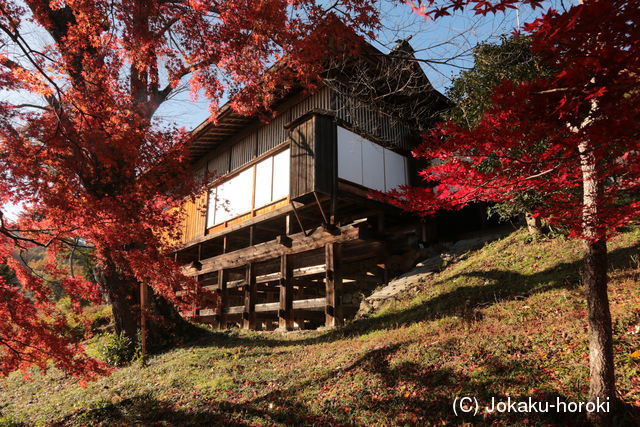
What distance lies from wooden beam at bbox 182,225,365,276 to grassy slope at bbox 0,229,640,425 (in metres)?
2.24

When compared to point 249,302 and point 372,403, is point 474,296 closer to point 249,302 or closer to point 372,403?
point 372,403

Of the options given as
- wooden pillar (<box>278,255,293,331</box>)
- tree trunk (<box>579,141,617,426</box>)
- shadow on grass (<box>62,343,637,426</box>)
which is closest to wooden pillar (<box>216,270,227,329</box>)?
wooden pillar (<box>278,255,293,331</box>)

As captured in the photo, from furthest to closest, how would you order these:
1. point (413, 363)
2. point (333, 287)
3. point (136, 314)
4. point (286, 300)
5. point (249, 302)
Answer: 1. point (249, 302)
2. point (286, 300)
3. point (136, 314)
4. point (333, 287)
5. point (413, 363)

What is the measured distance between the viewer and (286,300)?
39.1ft

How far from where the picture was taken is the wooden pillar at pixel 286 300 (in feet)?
38.6

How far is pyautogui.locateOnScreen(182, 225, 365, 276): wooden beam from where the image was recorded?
10.7 m

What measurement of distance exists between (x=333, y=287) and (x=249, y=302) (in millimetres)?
4020

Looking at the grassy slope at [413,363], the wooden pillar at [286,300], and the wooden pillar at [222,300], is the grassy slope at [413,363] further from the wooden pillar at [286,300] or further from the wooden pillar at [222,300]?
the wooden pillar at [222,300]

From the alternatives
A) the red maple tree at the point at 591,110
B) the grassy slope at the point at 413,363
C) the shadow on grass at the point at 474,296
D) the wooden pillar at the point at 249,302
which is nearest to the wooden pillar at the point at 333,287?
the shadow on grass at the point at 474,296

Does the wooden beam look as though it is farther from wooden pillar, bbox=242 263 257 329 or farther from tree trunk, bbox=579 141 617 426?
tree trunk, bbox=579 141 617 426

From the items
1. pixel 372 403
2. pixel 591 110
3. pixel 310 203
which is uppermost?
pixel 310 203

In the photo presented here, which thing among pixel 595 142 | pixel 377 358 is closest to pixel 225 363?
pixel 377 358

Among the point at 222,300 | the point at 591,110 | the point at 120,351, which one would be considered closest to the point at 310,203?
the point at 222,300

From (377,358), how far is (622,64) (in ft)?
17.6
